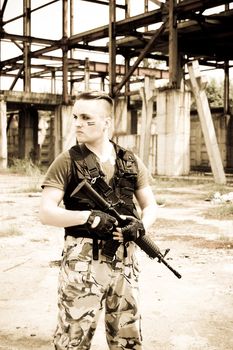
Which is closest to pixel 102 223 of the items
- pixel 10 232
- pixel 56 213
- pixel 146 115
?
pixel 56 213

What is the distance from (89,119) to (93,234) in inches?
21.3

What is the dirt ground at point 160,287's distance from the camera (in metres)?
3.19

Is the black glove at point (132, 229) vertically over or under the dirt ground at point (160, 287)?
over

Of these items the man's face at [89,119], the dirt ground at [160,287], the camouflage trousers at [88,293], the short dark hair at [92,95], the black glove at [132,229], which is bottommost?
the dirt ground at [160,287]

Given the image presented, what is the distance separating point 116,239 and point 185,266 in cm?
298

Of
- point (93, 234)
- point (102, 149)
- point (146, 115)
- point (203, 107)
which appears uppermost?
point (203, 107)

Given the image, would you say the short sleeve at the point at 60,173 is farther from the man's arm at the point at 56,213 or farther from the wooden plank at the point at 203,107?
the wooden plank at the point at 203,107

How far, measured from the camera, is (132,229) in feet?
7.15

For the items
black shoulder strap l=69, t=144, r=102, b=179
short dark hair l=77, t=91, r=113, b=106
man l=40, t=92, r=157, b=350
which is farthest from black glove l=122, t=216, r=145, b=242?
short dark hair l=77, t=91, r=113, b=106

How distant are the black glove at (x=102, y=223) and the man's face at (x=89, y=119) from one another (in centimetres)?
38

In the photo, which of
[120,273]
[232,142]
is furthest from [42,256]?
[232,142]

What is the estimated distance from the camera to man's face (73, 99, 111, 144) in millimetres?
2277

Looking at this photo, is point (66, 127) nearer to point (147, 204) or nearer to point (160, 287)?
point (160, 287)

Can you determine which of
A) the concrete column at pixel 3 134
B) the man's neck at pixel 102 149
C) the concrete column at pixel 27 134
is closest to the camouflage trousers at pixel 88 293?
the man's neck at pixel 102 149
